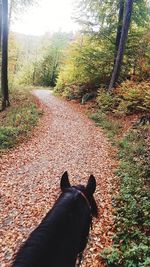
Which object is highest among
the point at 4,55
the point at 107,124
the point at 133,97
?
the point at 4,55

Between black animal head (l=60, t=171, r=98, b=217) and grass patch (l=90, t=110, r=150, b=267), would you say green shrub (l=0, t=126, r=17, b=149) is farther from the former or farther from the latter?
black animal head (l=60, t=171, r=98, b=217)

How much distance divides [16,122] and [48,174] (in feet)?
18.6

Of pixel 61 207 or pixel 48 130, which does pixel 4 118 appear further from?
pixel 61 207

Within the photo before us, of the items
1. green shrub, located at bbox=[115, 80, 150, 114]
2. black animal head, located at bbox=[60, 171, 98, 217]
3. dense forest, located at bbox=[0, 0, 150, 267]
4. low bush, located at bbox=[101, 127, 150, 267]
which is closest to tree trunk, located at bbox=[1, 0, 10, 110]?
dense forest, located at bbox=[0, 0, 150, 267]

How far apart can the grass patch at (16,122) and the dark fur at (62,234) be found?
24.8 feet

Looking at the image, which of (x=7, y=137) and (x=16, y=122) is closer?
(x=7, y=137)

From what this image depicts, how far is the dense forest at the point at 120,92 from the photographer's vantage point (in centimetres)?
555

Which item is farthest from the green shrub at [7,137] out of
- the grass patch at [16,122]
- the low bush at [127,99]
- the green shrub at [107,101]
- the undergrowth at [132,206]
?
the green shrub at [107,101]

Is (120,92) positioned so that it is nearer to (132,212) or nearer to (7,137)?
(7,137)

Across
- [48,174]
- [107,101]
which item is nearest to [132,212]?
[48,174]

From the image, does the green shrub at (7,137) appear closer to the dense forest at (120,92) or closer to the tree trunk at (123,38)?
the dense forest at (120,92)

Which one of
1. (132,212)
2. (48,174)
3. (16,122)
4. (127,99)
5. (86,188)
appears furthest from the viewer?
(127,99)

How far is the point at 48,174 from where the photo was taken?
8.38m

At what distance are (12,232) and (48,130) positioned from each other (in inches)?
318
